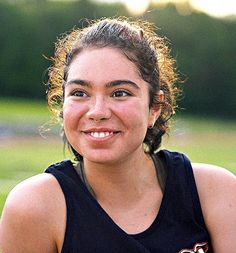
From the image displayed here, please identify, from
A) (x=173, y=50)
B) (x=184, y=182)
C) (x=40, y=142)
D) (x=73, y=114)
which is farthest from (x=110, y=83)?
(x=173, y=50)

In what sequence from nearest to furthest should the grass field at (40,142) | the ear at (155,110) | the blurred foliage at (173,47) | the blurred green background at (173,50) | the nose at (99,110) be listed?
the nose at (99,110), the ear at (155,110), the grass field at (40,142), the blurred green background at (173,50), the blurred foliage at (173,47)

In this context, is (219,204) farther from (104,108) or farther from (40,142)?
(40,142)

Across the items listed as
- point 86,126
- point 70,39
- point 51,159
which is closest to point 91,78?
point 86,126

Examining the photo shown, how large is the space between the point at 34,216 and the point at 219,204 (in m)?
0.72

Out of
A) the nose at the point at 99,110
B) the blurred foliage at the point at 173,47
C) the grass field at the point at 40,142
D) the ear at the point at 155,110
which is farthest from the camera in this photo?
the blurred foliage at the point at 173,47

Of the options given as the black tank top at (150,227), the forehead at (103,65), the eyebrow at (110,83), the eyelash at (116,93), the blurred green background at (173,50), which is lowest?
the black tank top at (150,227)

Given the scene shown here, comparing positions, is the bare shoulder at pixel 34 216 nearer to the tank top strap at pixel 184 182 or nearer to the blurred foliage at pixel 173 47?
the tank top strap at pixel 184 182

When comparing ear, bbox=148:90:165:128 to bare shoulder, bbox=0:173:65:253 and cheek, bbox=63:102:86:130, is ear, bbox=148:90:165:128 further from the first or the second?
bare shoulder, bbox=0:173:65:253

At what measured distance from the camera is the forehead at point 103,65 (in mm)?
3199

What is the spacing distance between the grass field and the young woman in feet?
20.6

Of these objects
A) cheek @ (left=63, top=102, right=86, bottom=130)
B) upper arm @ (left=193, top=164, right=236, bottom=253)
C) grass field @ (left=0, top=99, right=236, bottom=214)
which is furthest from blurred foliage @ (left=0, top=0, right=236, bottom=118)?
cheek @ (left=63, top=102, right=86, bottom=130)

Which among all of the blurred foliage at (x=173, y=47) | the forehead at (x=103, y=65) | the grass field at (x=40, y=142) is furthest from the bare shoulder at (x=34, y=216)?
the blurred foliage at (x=173, y=47)

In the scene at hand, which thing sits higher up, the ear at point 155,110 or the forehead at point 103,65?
the forehead at point 103,65

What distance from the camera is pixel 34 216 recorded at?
10.5ft
